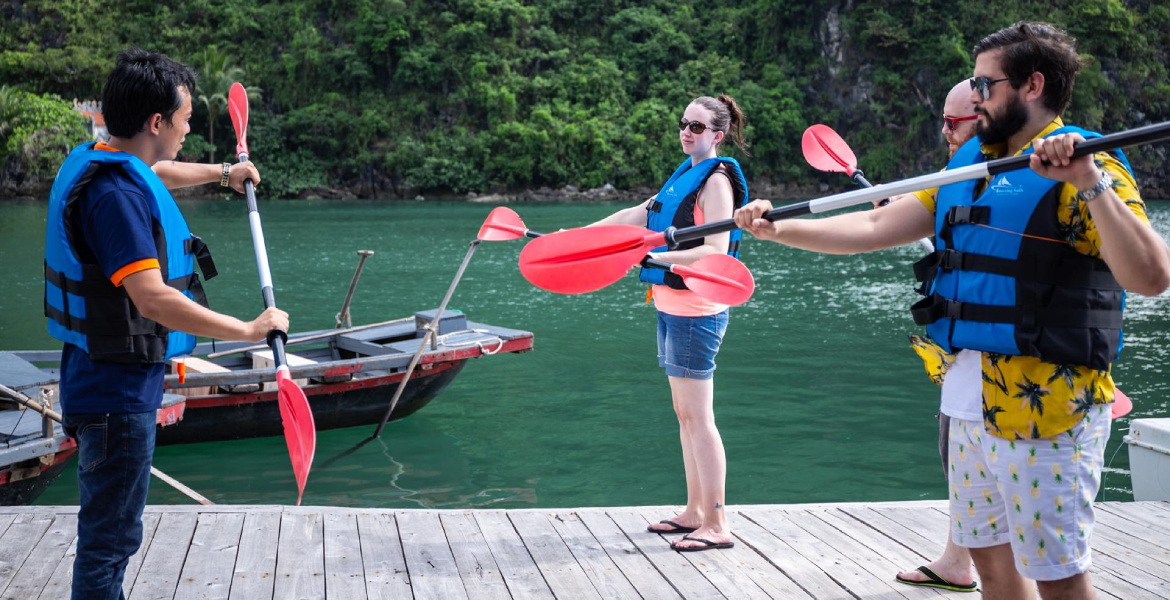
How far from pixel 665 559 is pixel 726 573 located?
228mm

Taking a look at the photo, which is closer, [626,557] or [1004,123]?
[1004,123]

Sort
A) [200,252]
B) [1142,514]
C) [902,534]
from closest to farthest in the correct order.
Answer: [200,252] < [902,534] < [1142,514]

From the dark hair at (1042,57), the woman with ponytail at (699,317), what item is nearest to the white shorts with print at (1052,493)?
the dark hair at (1042,57)

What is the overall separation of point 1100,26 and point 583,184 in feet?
83.3

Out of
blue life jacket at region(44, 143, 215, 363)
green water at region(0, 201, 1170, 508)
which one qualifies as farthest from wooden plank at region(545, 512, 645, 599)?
green water at region(0, 201, 1170, 508)

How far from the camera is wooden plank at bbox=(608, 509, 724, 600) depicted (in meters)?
3.03

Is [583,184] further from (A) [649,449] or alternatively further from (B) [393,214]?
(A) [649,449]

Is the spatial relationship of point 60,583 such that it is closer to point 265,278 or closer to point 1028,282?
point 265,278

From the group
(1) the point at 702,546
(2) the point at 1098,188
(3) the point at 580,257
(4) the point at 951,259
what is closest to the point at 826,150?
(3) the point at 580,257

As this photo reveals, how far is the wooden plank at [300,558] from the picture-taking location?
9.71ft

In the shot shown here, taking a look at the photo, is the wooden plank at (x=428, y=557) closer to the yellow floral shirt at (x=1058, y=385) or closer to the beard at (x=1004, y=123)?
the yellow floral shirt at (x=1058, y=385)

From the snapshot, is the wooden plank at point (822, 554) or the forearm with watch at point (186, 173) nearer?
the forearm with watch at point (186, 173)

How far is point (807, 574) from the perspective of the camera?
10.3 feet

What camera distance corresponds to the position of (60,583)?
9.71ft
